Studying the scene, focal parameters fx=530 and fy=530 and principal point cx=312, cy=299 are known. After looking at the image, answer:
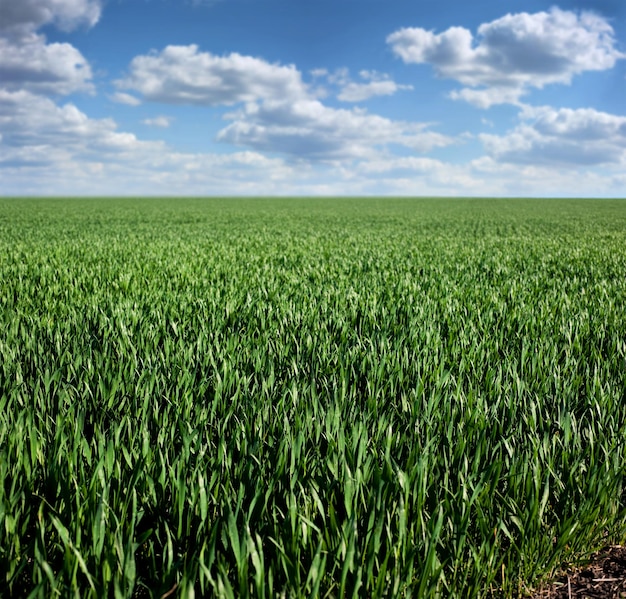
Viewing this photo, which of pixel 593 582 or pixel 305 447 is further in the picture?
pixel 305 447

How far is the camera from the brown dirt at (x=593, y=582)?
2.15m

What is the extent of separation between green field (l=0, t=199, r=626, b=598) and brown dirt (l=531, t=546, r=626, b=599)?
68mm

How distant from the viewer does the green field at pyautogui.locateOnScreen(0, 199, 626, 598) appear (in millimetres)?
1775

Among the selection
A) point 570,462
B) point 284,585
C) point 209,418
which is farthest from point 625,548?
point 209,418

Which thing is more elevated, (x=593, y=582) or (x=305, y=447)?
(x=305, y=447)

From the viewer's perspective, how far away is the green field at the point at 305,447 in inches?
69.9

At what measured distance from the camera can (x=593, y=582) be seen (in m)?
2.22

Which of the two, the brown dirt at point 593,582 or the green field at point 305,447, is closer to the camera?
the green field at point 305,447

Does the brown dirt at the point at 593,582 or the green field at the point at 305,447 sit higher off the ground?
the green field at the point at 305,447

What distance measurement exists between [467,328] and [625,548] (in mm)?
2639

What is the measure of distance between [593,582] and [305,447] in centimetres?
133

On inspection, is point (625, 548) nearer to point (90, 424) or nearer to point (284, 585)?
point (284, 585)

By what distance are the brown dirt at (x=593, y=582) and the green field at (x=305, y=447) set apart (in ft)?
0.22

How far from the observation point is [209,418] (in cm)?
291
